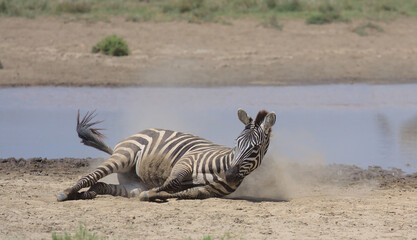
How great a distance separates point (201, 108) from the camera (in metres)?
16.2

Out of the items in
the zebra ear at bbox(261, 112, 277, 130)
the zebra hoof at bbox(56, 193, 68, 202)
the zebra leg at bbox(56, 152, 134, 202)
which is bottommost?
the zebra hoof at bbox(56, 193, 68, 202)

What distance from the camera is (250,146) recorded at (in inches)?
304

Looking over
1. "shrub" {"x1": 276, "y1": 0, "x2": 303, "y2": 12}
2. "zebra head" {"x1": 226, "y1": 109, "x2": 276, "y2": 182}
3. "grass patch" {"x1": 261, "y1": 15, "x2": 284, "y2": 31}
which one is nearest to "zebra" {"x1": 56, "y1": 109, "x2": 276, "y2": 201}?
"zebra head" {"x1": 226, "y1": 109, "x2": 276, "y2": 182}

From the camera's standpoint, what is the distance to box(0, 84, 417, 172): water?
11.8 m

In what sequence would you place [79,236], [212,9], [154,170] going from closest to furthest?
[79,236] → [154,170] → [212,9]

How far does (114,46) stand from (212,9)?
9.69 metres

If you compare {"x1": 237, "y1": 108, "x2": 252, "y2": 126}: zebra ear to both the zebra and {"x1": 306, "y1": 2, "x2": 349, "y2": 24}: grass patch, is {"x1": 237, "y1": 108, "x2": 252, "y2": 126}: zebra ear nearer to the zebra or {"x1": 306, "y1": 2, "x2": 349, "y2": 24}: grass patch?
the zebra

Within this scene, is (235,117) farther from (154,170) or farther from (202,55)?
(202,55)

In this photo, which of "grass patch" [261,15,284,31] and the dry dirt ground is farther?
"grass patch" [261,15,284,31]

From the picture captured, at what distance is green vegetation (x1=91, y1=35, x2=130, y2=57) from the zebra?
13620 mm

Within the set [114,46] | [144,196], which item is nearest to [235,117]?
[144,196]

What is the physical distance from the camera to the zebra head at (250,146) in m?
7.69

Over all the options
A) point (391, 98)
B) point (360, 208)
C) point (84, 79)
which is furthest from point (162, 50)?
point (360, 208)

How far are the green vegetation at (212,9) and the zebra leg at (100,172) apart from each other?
738 inches
